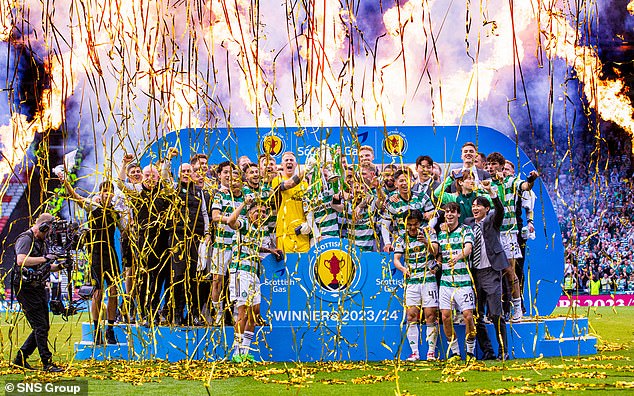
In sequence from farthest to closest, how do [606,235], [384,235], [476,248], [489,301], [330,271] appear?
[606,235] < [384,235] < [330,271] < [476,248] < [489,301]

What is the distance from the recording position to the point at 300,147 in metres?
11.8

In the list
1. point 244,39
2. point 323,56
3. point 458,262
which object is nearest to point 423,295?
point 458,262

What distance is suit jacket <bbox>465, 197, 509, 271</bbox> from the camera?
29.6 ft

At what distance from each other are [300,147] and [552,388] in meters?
6.12

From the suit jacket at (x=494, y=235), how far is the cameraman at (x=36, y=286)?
437 centimetres

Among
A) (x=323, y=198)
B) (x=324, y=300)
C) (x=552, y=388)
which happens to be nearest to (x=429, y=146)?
(x=323, y=198)

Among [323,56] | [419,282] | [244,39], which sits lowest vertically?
[419,282]

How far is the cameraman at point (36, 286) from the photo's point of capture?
7.83 metres

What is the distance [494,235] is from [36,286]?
472 cm

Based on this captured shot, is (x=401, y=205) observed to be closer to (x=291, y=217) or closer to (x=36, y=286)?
(x=291, y=217)

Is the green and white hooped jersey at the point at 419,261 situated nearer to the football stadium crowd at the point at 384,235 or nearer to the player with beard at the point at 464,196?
the football stadium crowd at the point at 384,235

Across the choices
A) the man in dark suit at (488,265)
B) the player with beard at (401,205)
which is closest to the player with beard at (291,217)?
the player with beard at (401,205)

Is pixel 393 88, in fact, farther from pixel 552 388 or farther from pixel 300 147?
pixel 552 388

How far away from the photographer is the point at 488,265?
354 inches
